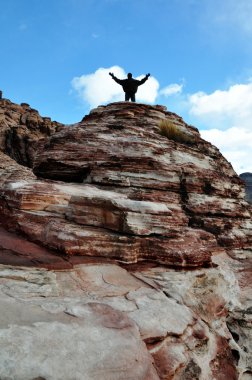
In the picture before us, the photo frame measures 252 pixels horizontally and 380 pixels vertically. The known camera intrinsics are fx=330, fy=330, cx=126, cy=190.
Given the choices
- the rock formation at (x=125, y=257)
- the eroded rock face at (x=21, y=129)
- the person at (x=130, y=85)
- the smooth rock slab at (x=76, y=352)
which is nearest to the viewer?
the smooth rock slab at (x=76, y=352)

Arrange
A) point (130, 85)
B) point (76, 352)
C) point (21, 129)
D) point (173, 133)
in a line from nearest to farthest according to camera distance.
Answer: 1. point (76, 352)
2. point (173, 133)
3. point (130, 85)
4. point (21, 129)

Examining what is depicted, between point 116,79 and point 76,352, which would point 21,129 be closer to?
point 116,79

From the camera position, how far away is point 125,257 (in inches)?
307

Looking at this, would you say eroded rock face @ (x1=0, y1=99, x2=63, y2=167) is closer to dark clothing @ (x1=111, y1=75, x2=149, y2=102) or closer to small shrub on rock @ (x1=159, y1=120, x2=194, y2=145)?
dark clothing @ (x1=111, y1=75, x2=149, y2=102)

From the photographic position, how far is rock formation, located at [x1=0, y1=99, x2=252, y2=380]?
4488 millimetres

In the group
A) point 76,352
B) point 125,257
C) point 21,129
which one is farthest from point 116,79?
point 21,129

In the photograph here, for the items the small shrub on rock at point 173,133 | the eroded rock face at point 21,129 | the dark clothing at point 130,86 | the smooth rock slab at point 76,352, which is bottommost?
the smooth rock slab at point 76,352

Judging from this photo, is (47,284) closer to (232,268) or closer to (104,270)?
(104,270)

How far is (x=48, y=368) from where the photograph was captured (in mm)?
3820

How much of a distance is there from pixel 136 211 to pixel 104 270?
187 centimetres

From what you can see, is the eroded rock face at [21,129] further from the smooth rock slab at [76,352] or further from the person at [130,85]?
the smooth rock slab at [76,352]

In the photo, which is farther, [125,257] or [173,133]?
[173,133]

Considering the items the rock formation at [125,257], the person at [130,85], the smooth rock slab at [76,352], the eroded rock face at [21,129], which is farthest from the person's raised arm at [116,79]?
the eroded rock face at [21,129]

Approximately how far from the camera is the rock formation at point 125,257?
4.49 m
